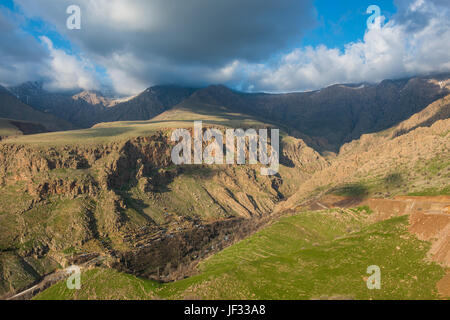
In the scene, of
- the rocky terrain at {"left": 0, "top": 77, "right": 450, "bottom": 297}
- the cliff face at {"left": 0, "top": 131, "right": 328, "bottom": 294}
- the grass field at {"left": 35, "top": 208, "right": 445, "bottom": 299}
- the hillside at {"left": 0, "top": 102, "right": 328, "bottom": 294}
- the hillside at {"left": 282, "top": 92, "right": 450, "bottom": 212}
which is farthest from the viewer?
the cliff face at {"left": 0, "top": 131, "right": 328, "bottom": 294}

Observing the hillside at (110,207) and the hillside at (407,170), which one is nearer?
the hillside at (407,170)

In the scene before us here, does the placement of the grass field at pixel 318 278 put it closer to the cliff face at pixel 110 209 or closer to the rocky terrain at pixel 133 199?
the rocky terrain at pixel 133 199

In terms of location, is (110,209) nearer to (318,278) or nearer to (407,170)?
(318,278)

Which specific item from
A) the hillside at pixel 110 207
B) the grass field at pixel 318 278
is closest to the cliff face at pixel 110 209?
the hillside at pixel 110 207

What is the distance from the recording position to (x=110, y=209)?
132500mm

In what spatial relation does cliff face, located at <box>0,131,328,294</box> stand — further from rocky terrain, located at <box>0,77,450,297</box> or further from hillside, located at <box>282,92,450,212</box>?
hillside, located at <box>282,92,450,212</box>

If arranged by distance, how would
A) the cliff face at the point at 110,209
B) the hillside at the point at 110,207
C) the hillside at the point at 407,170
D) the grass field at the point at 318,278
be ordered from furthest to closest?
the cliff face at the point at 110,209, the hillside at the point at 110,207, the hillside at the point at 407,170, the grass field at the point at 318,278

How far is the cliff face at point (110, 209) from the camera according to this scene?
10631 centimetres

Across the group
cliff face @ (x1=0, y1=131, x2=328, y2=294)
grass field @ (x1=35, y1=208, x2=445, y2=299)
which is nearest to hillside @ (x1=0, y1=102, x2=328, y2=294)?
cliff face @ (x1=0, y1=131, x2=328, y2=294)

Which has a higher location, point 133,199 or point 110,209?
point 133,199

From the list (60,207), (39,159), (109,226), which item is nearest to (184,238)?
(109,226)

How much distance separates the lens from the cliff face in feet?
349

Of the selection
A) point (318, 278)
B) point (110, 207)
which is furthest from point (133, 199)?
point (318, 278)
